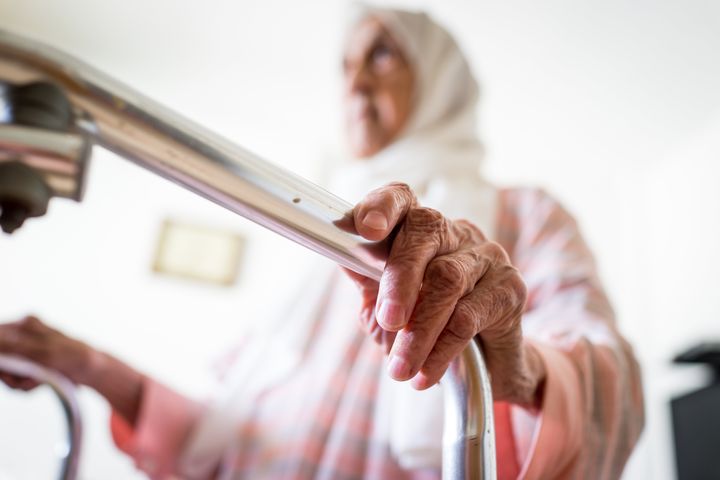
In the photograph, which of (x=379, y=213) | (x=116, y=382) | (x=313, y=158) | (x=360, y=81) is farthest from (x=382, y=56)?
(x=313, y=158)

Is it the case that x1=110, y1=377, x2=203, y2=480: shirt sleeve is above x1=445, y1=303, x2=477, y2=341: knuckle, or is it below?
below

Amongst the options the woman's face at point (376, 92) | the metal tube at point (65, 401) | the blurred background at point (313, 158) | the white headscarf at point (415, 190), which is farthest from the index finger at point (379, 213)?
the blurred background at point (313, 158)

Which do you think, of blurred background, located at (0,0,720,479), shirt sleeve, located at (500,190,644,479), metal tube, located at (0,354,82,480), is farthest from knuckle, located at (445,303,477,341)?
blurred background, located at (0,0,720,479)

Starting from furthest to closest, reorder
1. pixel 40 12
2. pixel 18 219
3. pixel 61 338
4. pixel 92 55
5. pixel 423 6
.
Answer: pixel 92 55 → pixel 40 12 → pixel 423 6 → pixel 61 338 → pixel 18 219

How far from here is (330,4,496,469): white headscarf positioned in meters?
0.81

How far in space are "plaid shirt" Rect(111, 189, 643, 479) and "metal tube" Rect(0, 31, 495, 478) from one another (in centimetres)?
14

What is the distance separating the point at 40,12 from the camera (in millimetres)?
2191

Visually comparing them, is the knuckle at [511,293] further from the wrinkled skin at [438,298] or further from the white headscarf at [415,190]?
the white headscarf at [415,190]

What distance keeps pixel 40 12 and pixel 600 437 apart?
2484mm

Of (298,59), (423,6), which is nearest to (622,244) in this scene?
(423,6)

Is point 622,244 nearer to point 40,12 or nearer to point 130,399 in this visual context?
point 130,399

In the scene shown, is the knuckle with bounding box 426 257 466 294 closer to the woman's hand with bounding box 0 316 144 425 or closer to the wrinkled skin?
the wrinkled skin

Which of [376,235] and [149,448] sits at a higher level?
[376,235]

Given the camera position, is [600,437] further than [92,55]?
No
